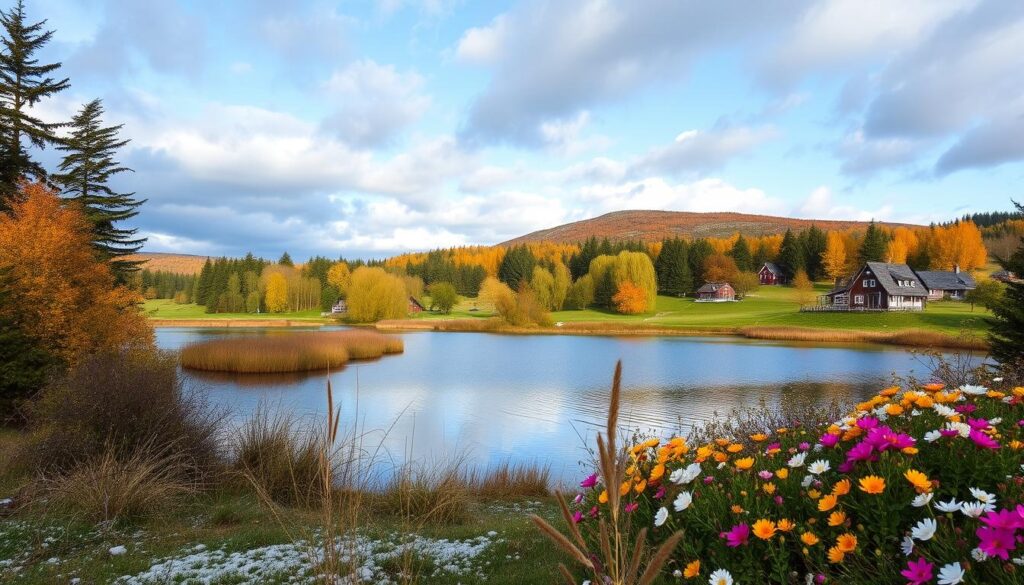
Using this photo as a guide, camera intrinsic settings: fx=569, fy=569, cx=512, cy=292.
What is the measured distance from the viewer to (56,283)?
14242 mm

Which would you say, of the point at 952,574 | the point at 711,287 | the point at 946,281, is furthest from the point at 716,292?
the point at 952,574

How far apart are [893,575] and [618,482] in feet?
6.29

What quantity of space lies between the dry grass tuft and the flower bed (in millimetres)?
5210

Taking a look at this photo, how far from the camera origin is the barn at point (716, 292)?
260 ft

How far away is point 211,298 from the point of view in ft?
295

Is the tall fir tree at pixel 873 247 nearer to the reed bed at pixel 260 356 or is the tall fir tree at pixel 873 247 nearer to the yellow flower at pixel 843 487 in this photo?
the reed bed at pixel 260 356

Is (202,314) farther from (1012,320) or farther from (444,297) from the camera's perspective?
(1012,320)

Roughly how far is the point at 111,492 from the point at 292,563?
2.87 meters

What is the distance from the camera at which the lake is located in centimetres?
1306

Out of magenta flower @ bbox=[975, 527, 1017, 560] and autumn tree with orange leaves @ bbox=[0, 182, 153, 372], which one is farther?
autumn tree with orange leaves @ bbox=[0, 182, 153, 372]

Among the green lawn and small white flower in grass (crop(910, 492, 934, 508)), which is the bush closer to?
small white flower in grass (crop(910, 492, 934, 508))

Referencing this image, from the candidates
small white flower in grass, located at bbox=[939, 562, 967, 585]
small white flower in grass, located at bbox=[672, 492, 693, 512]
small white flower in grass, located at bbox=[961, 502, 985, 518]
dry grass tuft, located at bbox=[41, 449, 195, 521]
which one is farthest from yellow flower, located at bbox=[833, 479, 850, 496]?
dry grass tuft, located at bbox=[41, 449, 195, 521]

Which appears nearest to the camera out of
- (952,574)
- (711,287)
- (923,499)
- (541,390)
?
(952,574)

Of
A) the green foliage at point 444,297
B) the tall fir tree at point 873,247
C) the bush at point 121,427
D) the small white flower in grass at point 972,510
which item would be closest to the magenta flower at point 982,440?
the small white flower in grass at point 972,510
